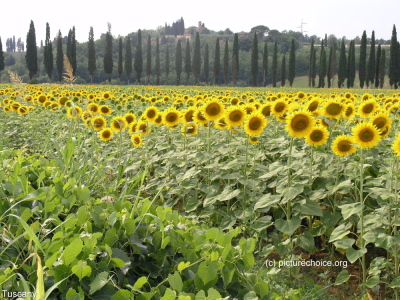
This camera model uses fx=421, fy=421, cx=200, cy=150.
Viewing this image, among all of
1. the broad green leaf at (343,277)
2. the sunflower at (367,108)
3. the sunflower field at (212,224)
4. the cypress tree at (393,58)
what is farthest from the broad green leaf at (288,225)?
the cypress tree at (393,58)

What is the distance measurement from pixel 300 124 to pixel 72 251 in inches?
92.8

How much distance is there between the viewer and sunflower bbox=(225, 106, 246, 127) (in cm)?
444

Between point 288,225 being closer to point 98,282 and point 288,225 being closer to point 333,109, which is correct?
point 333,109

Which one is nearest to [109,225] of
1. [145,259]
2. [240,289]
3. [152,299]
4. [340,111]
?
[145,259]

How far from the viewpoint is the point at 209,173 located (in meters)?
4.47

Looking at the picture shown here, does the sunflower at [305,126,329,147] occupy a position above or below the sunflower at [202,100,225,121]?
below

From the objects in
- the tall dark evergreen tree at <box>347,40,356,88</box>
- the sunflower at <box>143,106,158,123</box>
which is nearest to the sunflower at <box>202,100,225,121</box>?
the sunflower at <box>143,106,158,123</box>

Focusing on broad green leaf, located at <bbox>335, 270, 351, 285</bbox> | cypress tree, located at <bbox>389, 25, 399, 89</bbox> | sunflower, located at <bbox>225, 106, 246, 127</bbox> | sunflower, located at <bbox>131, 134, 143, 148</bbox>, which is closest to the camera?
broad green leaf, located at <bbox>335, 270, 351, 285</bbox>

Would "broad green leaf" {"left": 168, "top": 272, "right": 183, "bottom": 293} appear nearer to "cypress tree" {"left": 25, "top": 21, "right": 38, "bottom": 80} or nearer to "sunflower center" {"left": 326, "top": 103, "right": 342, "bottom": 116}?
"sunflower center" {"left": 326, "top": 103, "right": 342, "bottom": 116}

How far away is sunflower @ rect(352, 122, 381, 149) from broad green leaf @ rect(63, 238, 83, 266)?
2.27 m

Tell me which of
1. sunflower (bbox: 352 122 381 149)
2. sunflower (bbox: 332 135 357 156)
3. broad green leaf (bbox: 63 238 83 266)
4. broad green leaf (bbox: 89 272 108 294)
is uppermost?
sunflower (bbox: 352 122 381 149)

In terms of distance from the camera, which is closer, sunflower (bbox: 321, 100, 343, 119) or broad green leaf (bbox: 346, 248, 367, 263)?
broad green leaf (bbox: 346, 248, 367, 263)

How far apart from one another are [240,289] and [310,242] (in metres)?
1.48

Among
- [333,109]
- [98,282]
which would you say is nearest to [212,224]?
[333,109]
